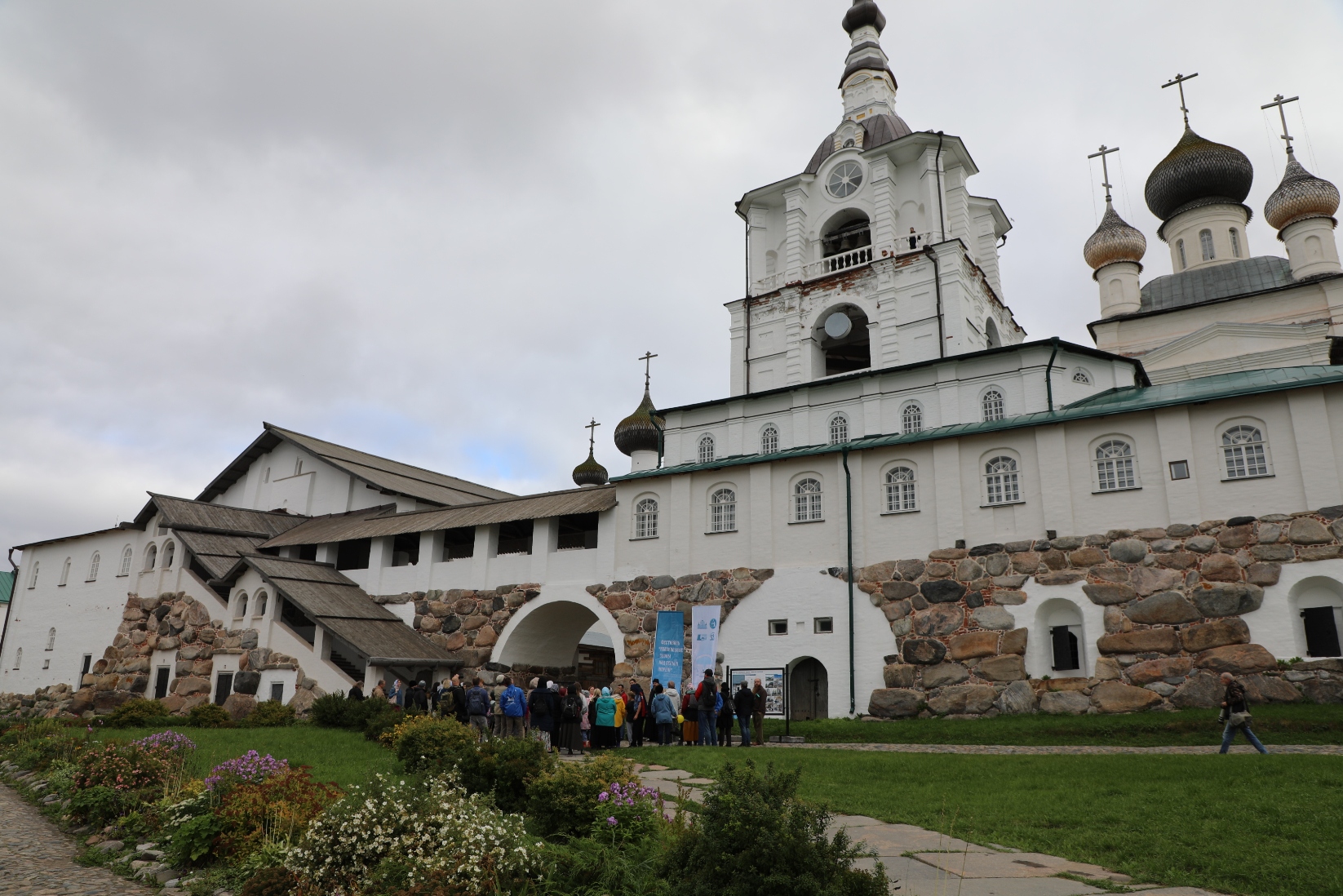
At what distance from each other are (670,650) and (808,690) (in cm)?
355

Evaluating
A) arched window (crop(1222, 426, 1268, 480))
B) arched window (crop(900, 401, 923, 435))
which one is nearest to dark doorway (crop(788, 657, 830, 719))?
arched window (crop(900, 401, 923, 435))

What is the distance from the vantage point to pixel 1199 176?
35.0m

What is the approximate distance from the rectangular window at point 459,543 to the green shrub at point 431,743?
17.2m

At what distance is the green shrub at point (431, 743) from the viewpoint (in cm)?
1115

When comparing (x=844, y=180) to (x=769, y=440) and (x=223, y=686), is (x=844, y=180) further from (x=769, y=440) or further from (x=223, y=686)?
(x=223, y=686)

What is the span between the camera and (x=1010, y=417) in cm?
2136

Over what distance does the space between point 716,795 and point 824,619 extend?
1619cm

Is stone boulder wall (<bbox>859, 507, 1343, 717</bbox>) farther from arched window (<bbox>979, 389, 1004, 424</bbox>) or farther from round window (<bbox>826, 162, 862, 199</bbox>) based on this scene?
round window (<bbox>826, 162, 862, 199</bbox>)

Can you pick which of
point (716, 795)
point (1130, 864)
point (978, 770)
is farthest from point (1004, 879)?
point (978, 770)

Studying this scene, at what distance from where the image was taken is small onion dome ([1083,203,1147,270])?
3703 cm

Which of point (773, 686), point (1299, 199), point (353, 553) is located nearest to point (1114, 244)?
point (1299, 199)

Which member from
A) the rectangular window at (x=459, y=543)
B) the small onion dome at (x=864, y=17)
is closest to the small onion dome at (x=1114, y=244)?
the small onion dome at (x=864, y=17)


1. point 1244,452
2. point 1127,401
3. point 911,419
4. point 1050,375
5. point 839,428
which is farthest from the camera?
point 839,428

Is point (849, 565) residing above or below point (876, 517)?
below
